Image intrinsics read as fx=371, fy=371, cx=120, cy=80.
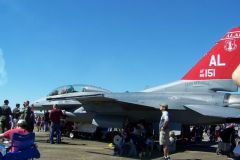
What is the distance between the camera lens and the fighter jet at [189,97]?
1417 cm

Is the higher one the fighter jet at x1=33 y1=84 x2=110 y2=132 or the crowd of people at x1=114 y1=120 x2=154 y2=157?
the fighter jet at x1=33 y1=84 x2=110 y2=132

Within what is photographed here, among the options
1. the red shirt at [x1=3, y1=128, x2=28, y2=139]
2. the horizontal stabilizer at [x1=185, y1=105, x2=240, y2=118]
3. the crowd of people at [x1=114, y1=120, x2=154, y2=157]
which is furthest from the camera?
the horizontal stabilizer at [x1=185, y1=105, x2=240, y2=118]

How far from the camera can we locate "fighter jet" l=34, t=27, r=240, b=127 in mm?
14172

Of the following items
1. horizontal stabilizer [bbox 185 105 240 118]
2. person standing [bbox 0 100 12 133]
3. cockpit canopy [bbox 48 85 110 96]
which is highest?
cockpit canopy [bbox 48 85 110 96]

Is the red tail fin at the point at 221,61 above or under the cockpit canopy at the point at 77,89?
above

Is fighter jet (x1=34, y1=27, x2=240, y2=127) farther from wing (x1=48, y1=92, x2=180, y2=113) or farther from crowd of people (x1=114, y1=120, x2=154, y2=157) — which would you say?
crowd of people (x1=114, y1=120, x2=154, y2=157)

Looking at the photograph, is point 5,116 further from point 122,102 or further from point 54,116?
point 122,102

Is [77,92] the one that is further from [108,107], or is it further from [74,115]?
[108,107]

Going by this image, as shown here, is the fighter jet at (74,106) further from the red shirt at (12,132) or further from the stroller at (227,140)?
the red shirt at (12,132)

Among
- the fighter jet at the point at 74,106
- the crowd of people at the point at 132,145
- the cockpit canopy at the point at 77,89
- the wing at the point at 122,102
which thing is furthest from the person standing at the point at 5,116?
the cockpit canopy at the point at 77,89

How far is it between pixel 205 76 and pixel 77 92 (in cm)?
690

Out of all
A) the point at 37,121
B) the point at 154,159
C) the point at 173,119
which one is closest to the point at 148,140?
the point at 154,159

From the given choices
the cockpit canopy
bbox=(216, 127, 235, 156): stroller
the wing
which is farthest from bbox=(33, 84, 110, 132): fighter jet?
bbox=(216, 127, 235, 156): stroller

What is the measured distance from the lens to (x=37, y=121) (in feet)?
90.8
